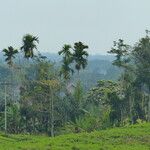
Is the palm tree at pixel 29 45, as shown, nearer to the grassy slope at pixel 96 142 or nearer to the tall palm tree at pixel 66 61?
the tall palm tree at pixel 66 61

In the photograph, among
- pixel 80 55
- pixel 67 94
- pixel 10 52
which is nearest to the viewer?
pixel 80 55

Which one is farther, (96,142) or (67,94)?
(67,94)

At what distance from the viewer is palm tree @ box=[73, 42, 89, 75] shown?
70438mm

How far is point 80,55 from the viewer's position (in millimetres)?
71312

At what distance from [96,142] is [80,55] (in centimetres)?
3468

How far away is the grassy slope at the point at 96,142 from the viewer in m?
34.8

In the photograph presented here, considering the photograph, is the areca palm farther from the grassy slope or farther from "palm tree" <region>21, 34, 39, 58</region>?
the grassy slope

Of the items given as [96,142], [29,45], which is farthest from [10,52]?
[96,142]

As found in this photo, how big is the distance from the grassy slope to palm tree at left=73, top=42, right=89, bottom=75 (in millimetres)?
26592

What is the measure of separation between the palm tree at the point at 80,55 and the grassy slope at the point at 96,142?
87.2 feet

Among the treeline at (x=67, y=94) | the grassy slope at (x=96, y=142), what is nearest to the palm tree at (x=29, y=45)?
the treeline at (x=67, y=94)

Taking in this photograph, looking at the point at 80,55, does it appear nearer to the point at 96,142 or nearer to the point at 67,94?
the point at 67,94

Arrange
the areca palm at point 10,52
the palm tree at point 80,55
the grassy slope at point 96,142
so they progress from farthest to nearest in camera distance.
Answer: the areca palm at point 10,52, the palm tree at point 80,55, the grassy slope at point 96,142

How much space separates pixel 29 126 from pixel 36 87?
6349mm
